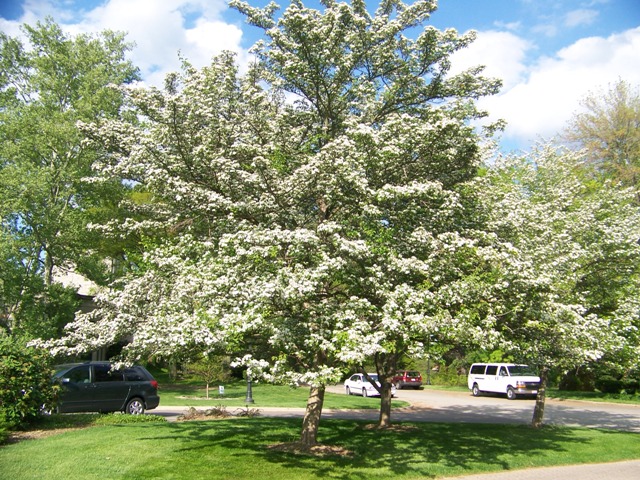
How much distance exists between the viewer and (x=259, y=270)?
30.6ft

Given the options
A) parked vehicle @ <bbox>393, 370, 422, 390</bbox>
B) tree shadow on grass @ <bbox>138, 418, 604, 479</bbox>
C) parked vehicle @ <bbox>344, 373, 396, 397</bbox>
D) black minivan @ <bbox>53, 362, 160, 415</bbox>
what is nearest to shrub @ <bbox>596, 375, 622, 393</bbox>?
parked vehicle @ <bbox>393, 370, 422, 390</bbox>

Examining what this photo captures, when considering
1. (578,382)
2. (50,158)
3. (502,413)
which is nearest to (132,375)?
(50,158)

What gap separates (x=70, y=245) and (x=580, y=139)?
34.1 m

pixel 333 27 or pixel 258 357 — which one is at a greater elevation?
pixel 333 27

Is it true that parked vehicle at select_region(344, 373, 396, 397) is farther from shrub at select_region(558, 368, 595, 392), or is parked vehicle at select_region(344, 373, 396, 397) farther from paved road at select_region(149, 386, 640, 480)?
shrub at select_region(558, 368, 595, 392)

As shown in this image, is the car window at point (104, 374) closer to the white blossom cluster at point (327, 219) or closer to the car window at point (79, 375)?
Result: the car window at point (79, 375)

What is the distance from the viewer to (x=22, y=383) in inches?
478

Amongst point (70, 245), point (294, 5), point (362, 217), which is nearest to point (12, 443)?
point (362, 217)

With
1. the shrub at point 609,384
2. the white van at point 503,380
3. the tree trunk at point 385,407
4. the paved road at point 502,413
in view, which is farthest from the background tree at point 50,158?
the shrub at point 609,384

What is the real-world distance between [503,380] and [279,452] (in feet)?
79.0

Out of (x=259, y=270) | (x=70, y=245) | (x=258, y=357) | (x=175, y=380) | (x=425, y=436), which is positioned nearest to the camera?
(x=259, y=270)

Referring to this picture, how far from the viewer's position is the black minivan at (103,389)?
15658 mm

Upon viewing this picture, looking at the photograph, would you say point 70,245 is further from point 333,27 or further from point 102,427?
point 333,27

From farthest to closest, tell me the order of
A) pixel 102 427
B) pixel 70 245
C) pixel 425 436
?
pixel 70 245, pixel 425 436, pixel 102 427
